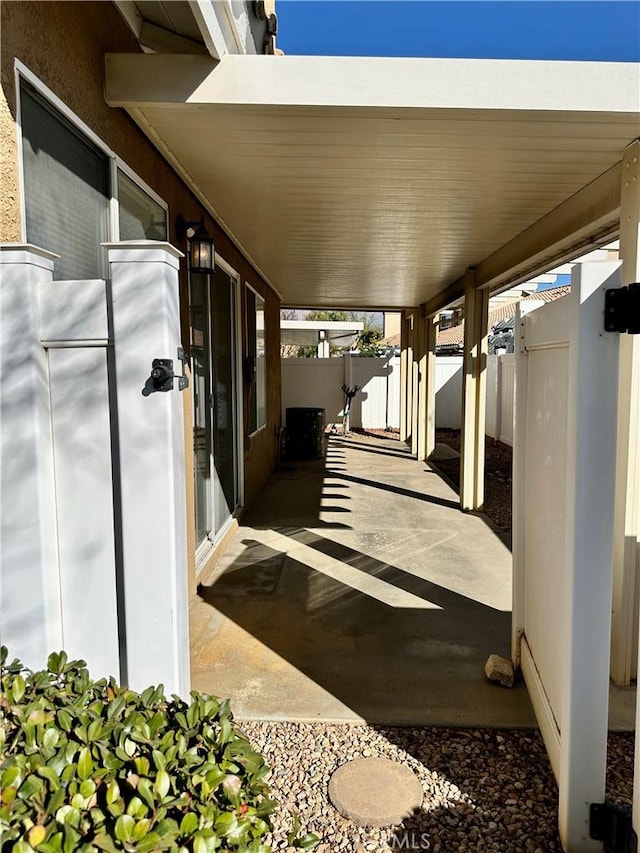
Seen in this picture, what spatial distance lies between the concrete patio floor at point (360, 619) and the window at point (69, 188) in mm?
2309

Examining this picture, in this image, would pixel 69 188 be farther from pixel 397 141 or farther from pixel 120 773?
pixel 120 773

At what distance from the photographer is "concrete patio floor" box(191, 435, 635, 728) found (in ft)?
9.29

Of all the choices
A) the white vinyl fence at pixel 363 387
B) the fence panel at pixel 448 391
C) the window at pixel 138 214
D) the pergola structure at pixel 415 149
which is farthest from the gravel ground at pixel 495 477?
the window at pixel 138 214

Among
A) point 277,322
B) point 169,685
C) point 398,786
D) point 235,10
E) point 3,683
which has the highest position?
point 235,10

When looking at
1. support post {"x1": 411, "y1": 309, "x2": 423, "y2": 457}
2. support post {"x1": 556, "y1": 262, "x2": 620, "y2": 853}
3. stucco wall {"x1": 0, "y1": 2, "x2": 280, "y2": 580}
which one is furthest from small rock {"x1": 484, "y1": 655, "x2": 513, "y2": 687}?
support post {"x1": 411, "y1": 309, "x2": 423, "y2": 457}

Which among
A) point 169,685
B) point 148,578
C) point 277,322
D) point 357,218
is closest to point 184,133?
point 357,218

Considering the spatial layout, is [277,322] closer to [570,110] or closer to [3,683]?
[570,110]

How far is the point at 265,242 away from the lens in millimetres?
5707

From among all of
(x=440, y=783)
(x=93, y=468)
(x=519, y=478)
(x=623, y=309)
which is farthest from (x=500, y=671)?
(x=93, y=468)

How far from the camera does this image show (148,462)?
183cm

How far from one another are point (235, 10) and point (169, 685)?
11.4ft

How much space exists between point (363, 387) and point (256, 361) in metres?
7.57

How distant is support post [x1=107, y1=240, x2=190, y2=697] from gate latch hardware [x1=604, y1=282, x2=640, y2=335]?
1.44m

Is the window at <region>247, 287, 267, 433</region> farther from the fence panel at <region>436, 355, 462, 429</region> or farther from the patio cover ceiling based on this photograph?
the fence panel at <region>436, 355, 462, 429</region>
